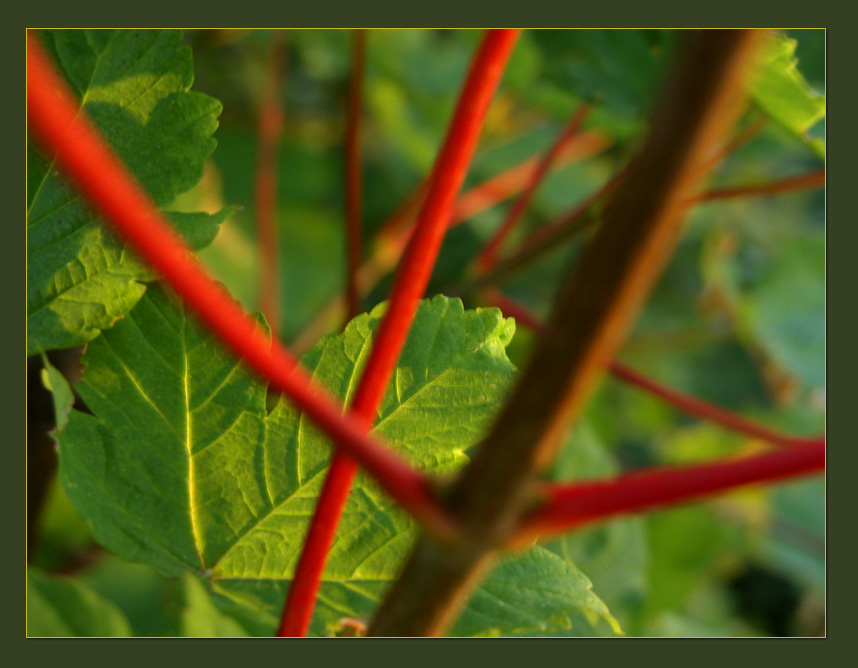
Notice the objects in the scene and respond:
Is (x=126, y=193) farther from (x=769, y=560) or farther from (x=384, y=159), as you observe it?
(x=769, y=560)

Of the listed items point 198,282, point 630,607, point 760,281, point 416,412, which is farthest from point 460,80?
point 198,282

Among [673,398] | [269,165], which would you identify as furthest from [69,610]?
[269,165]

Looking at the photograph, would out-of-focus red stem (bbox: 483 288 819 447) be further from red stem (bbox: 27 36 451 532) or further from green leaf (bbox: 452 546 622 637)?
red stem (bbox: 27 36 451 532)

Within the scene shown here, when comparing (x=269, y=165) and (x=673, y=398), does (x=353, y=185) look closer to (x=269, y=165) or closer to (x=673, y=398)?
(x=673, y=398)

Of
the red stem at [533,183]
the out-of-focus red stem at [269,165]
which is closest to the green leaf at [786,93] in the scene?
the red stem at [533,183]

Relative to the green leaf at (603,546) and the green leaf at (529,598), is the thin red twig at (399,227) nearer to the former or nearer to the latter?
the green leaf at (603,546)
